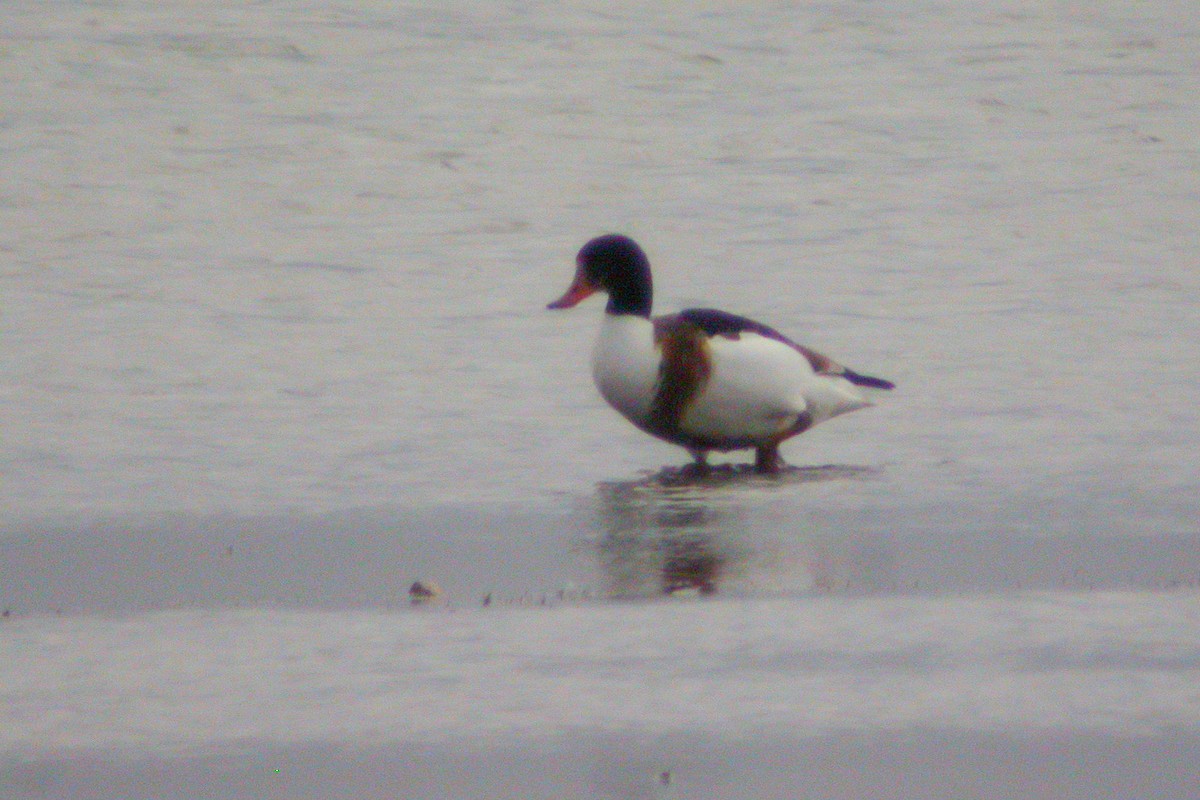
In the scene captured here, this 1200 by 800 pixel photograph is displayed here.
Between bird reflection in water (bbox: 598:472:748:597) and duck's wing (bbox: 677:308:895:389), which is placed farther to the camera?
duck's wing (bbox: 677:308:895:389)

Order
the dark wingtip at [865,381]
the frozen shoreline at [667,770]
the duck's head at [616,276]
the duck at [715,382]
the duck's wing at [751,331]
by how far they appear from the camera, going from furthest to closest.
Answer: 1. the duck's head at [616,276]
2. the dark wingtip at [865,381]
3. the duck's wing at [751,331]
4. the duck at [715,382]
5. the frozen shoreline at [667,770]

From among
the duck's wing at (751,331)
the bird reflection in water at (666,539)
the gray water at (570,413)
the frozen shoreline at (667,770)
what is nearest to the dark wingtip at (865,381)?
the duck's wing at (751,331)

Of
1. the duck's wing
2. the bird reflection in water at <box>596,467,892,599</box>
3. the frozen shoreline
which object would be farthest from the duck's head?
the frozen shoreline

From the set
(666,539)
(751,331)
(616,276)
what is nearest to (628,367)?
(751,331)

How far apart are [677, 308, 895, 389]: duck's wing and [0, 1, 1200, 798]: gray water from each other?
205mm

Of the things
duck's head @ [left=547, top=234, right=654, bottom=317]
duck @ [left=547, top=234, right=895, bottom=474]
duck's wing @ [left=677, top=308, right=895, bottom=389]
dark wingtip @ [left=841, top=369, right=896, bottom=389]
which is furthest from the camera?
duck's head @ [left=547, top=234, right=654, bottom=317]

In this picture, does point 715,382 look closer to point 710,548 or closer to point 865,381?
point 865,381

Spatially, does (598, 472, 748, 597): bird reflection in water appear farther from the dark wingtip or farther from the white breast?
the dark wingtip

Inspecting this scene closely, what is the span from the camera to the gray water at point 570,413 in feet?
15.0

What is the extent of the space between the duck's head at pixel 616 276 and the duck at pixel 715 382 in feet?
0.36

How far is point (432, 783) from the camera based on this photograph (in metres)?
4.21

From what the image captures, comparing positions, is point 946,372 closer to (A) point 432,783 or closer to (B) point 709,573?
(B) point 709,573

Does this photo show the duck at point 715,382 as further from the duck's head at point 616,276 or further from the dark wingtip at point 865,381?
the duck's head at point 616,276

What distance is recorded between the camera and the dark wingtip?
7977 mm
